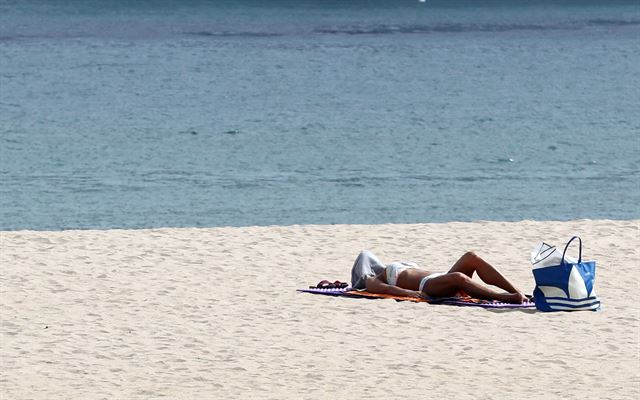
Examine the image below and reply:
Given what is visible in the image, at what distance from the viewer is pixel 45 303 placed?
865 cm

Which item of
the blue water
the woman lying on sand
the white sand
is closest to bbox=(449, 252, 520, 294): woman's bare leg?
the woman lying on sand

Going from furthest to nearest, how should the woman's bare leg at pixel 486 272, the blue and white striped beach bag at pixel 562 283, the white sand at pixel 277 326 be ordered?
the woman's bare leg at pixel 486 272 < the blue and white striped beach bag at pixel 562 283 < the white sand at pixel 277 326

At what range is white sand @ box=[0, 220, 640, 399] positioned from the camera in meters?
6.70

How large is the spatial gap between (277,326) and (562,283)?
1.70 m

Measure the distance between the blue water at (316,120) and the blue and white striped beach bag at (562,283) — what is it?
570 cm

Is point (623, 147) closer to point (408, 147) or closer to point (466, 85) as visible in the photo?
point (408, 147)

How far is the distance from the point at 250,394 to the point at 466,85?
28.2 meters

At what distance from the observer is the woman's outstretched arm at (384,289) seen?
28.5ft

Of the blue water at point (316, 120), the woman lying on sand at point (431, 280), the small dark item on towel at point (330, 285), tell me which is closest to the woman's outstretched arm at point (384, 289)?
the woman lying on sand at point (431, 280)

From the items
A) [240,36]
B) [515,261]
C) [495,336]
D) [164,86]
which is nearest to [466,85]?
[164,86]

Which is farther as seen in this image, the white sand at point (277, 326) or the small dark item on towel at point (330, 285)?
the small dark item on towel at point (330, 285)

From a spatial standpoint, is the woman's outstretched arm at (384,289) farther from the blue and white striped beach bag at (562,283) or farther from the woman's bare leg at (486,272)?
the blue and white striped beach bag at (562,283)

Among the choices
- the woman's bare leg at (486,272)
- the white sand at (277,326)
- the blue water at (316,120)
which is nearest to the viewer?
the white sand at (277,326)

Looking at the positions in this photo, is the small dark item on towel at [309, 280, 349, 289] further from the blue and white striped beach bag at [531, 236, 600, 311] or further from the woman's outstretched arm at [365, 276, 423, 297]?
the blue and white striped beach bag at [531, 236, 600, 311]
